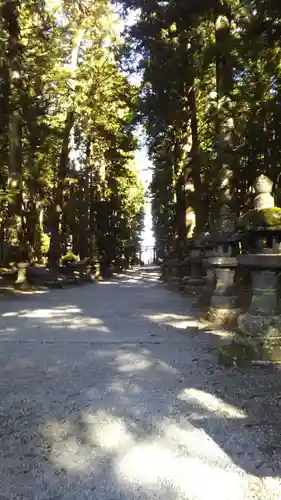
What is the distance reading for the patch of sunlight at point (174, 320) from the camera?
23.1 ft

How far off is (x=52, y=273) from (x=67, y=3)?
1072cm

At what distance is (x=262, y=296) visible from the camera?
4.63 meters

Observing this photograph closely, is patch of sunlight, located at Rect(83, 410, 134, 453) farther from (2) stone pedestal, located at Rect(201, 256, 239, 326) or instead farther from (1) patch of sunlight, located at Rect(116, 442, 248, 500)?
(2) stone pedestal, located at Rect(201, 256, 239, 326)

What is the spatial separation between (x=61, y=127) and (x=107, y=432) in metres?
20.0

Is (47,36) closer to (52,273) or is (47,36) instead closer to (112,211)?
(52,273)

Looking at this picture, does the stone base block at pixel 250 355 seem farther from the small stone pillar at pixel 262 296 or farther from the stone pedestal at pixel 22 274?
the stone pedestal at pixel 22 274

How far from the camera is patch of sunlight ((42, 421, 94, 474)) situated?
245 cm

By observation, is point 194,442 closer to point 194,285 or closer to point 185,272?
point 194,285

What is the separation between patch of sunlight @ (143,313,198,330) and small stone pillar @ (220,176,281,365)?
2.25 metres

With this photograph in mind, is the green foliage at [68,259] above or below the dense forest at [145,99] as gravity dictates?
below

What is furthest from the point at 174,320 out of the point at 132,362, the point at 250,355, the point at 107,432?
the point at 107,432

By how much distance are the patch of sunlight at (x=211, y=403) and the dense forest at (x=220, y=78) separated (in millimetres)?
4988

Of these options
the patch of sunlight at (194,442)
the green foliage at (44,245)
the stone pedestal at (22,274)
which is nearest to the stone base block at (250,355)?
the patch of sunlight at (194,442)

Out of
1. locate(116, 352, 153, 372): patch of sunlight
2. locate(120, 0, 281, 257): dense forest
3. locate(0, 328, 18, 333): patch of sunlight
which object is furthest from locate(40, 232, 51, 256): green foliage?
locate(116, 352, 153, 372): patch of sunlight
